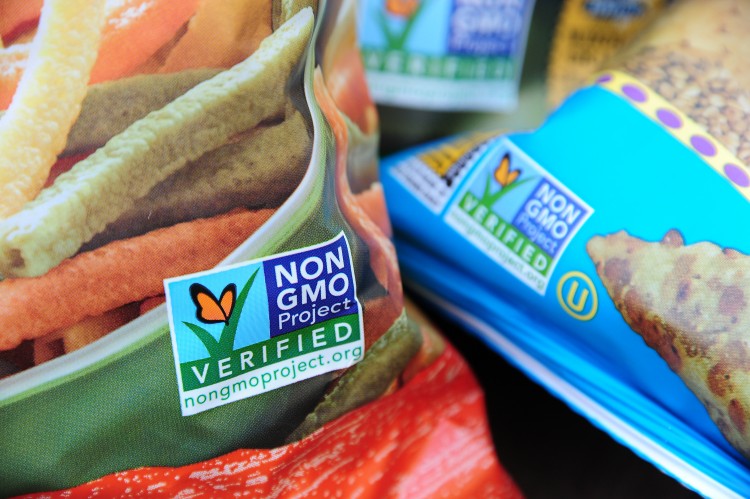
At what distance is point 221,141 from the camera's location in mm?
464

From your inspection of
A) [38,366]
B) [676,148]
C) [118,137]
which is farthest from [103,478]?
[676,148]

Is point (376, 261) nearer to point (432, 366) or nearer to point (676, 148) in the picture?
point (432, 366)

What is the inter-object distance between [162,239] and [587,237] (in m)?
0.32

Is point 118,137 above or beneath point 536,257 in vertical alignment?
above

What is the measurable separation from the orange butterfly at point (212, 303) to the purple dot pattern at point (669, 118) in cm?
38

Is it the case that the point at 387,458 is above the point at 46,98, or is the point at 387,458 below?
below

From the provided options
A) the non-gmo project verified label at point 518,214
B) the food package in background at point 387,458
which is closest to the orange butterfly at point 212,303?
the food package in background at point 387,458

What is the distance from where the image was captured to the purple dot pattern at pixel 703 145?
1.86 ft

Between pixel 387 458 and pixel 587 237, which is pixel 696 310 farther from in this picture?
pixel 387 458

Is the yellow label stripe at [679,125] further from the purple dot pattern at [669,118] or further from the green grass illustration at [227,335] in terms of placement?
the green grass illustration at [227,335]

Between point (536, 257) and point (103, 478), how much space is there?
14.3 inches

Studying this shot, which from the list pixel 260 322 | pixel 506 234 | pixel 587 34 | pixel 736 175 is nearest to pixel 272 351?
pixel 260 322

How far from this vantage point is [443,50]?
795 mm

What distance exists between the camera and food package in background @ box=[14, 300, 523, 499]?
0.48 meters
